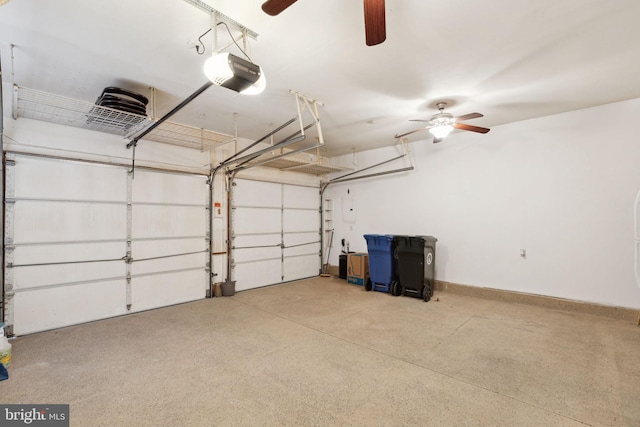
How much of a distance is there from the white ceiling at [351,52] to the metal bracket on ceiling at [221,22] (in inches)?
1.7

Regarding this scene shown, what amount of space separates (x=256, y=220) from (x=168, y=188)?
6.03 feet

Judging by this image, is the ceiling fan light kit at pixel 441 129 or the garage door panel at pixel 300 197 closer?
the ceiling fan light kit at pixel 441 129

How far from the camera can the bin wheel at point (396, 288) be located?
5.21 metres

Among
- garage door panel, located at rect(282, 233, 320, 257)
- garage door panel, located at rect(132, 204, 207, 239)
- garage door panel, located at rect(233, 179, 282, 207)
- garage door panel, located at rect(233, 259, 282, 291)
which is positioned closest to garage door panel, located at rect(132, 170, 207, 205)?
garage door panel, located at rect(132, 204, 207, 239)

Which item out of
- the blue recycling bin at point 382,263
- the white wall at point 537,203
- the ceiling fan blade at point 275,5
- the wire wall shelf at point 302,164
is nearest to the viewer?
the ceiling fan blade at point 275,5

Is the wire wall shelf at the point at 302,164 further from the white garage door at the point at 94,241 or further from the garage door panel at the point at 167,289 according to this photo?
the garage door panel at the point at 167,289

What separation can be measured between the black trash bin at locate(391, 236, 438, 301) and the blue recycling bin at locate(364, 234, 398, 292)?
6.0 inches

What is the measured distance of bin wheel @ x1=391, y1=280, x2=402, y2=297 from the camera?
5.21 metres

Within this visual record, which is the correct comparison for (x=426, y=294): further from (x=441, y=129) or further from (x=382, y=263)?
(x=441, y=129)

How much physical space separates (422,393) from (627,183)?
4263 mm

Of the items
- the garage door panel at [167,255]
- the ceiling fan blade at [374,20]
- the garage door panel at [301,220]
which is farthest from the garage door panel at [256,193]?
the ceiling fan blade at [374,20]

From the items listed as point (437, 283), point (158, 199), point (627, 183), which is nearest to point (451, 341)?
point (437, 283)

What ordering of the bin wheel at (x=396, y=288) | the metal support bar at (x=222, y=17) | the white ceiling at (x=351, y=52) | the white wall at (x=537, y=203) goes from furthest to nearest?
the bin wheel at (x=396, y=288)
the white wall at (x=537, y=203)
the white ceiling at (x=351, y=52)
the metal support bar at (x=222, y=17)

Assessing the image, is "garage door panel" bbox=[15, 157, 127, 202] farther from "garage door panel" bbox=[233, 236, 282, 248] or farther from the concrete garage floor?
"garage door panel" bbox=[233, 236, 282, 248]
